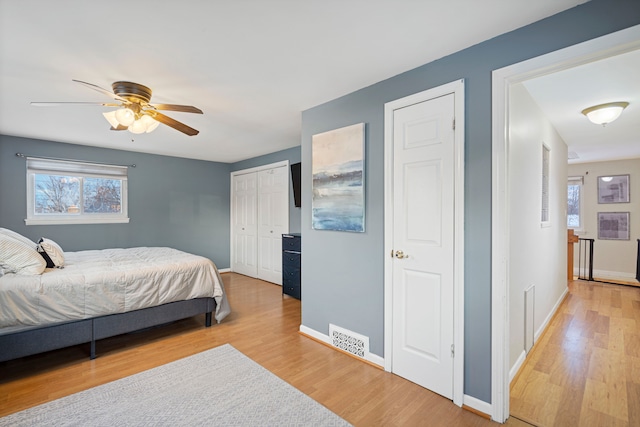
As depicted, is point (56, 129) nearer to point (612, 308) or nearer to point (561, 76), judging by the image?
point (561, 76)

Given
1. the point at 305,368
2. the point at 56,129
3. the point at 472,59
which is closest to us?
the point at 472,59

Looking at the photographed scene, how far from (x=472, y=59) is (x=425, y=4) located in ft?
2.02

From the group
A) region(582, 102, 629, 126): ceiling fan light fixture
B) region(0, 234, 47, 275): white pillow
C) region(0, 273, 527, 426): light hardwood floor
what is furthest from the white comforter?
region(582, 102, 629, 126): ceiling fan light fixture

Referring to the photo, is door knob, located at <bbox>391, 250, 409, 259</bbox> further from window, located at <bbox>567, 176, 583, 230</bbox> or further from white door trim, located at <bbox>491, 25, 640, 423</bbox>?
window, located at <bbox>567, 176, 583, 230</bbox>

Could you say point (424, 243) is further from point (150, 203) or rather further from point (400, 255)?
point (150, 203)

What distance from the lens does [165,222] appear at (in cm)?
559

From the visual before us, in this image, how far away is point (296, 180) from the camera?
4824 millimetres

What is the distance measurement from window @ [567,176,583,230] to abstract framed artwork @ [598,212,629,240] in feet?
1.09

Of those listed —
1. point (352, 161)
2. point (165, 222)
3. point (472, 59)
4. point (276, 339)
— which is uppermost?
point (472, 59)

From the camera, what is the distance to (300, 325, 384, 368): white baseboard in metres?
2.48

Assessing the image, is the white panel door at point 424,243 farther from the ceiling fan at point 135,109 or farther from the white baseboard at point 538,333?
the ceiling fan at point 135,109

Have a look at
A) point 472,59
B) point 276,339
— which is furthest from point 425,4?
point 276,339

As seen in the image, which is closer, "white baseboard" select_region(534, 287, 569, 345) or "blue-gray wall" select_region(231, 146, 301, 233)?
"white baseboard" select_region(534, 287, 569, 345)

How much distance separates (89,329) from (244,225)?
3.71m
